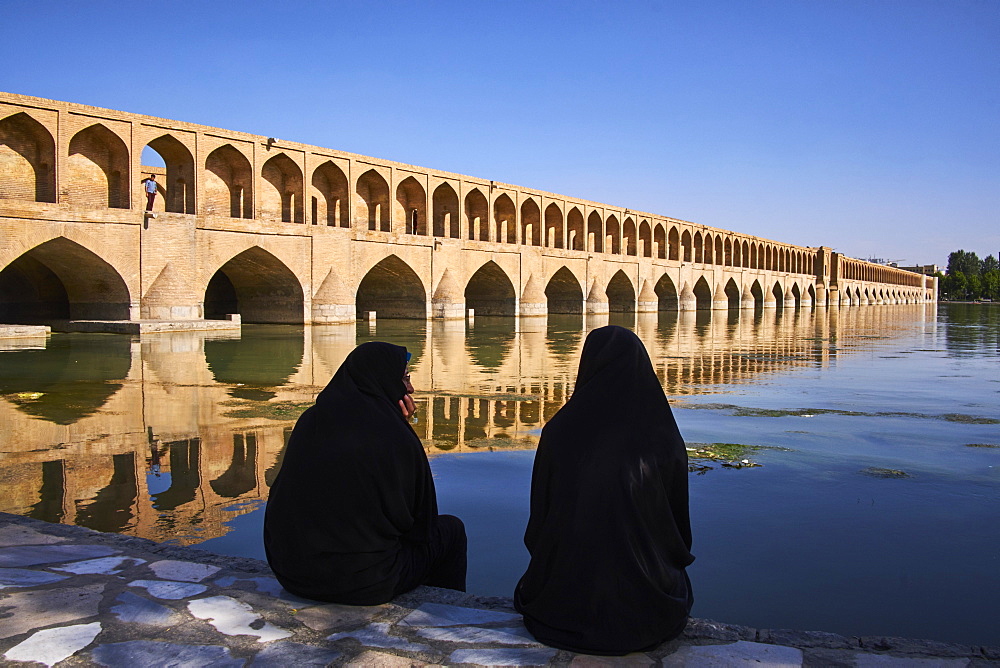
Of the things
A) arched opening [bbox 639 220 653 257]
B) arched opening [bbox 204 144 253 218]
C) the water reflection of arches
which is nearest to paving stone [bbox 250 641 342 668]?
the water reflection of arches

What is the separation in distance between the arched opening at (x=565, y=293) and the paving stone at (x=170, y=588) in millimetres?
28439

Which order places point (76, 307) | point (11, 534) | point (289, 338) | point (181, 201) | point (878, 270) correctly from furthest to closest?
1. point (878, 270)
2. point (181, 201)
3. point (76, 307)
4. point (289, 338)
5. point (11, 534)

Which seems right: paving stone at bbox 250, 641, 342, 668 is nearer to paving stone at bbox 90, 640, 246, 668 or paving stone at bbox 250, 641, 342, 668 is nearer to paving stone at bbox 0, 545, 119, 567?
paving stone at bbox 90, 640, 246, 668

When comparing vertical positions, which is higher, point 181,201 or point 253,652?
point 181,201

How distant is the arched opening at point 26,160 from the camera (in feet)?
52.7

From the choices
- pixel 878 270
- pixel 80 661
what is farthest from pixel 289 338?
pixel 878 270

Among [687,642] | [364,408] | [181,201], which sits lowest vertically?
[687,642]

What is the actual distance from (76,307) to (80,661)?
685 inches

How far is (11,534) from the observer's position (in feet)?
9.05

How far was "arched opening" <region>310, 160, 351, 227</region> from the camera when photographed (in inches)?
878

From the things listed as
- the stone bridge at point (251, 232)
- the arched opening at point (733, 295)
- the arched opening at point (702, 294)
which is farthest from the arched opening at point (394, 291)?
the arched opening at point (733, 295)

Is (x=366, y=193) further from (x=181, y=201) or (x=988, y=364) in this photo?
(x=988, y=364)

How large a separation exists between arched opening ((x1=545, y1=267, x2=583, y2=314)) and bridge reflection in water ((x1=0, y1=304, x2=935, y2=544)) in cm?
1706

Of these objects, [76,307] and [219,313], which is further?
[219,313]
